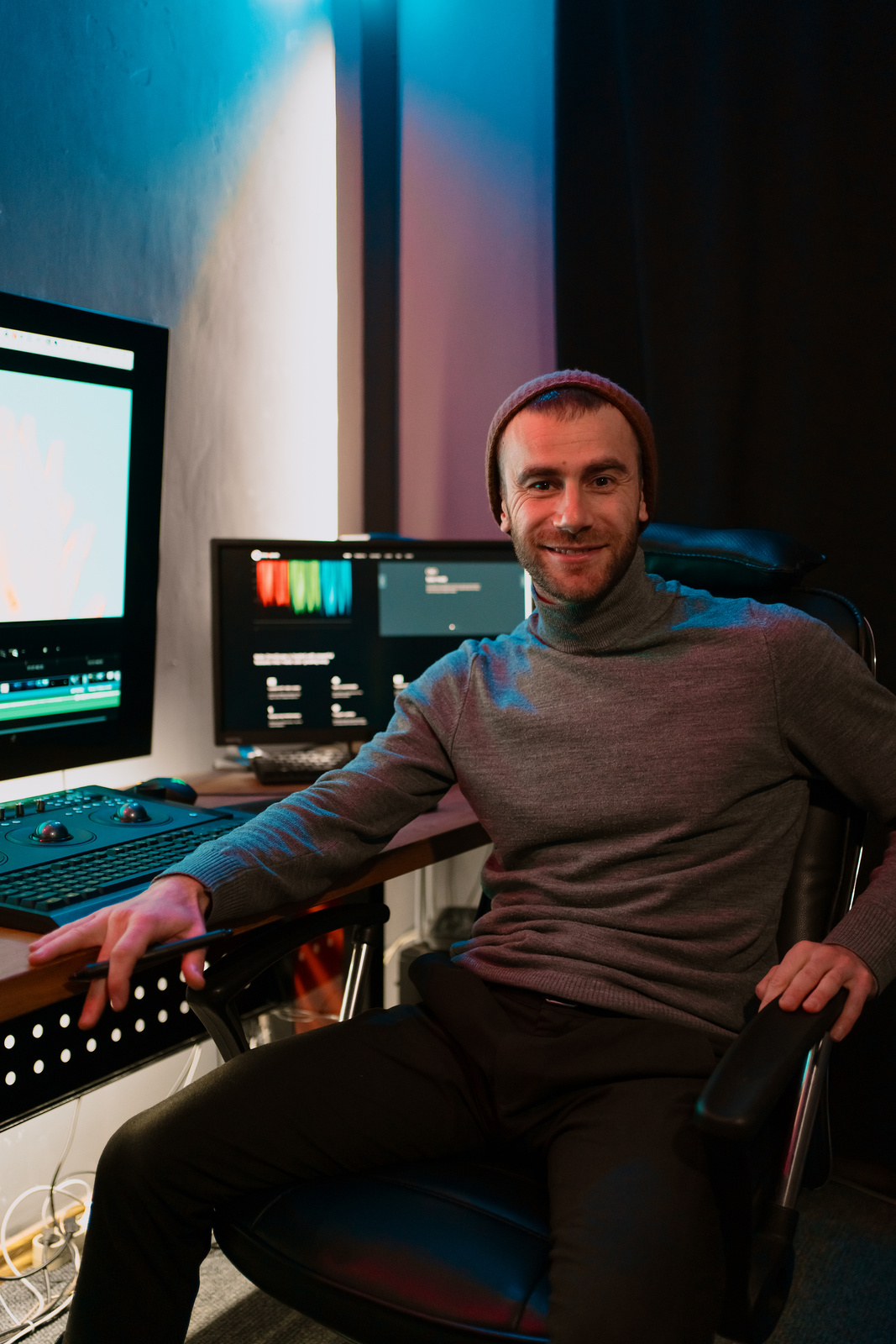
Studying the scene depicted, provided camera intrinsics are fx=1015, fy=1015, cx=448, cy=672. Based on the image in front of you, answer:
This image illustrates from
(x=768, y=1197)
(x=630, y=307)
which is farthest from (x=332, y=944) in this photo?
(x=630, y=307)

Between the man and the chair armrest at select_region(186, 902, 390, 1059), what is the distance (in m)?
0.03

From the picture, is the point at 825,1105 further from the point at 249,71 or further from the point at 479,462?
the point at 249,71

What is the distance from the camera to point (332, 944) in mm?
2152

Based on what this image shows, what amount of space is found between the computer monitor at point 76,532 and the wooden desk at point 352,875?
0.87 feet

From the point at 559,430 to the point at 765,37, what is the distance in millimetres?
1100

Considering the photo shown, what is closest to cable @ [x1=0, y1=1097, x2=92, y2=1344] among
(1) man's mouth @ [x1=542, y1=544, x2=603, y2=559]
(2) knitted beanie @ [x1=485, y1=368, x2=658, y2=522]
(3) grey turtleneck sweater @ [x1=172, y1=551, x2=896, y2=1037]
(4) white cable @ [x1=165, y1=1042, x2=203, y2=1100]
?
(4) white cable @ [x1=165, y1=1042, x2=203, y2=1100]

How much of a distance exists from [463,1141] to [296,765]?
853mm

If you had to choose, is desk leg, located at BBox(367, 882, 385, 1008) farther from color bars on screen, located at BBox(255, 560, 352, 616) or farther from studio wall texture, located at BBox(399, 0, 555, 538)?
studio wall texture, located at BBox(399, 0, 555, 538)

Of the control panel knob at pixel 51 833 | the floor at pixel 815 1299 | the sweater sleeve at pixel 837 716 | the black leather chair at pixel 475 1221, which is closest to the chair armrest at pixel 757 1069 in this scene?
the black leather chair at pixel 475 1221

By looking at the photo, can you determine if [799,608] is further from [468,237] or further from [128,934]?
[468,237]

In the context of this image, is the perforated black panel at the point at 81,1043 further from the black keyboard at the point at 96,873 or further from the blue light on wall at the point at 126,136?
the blue light on wall at the point at 126,136

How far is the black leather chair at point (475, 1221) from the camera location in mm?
892

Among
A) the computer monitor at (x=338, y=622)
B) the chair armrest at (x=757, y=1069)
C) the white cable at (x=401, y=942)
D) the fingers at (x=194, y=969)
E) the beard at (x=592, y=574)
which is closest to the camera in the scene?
the chair armrest at (x=757, y=1069)

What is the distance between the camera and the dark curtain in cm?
183
